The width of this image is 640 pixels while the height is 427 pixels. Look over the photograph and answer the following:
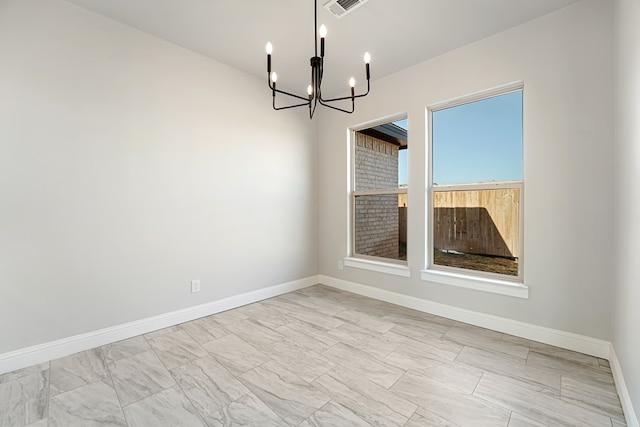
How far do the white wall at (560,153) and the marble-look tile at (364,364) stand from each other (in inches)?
49.9

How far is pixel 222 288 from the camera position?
3.16 m

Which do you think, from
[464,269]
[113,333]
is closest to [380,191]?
[464,269]

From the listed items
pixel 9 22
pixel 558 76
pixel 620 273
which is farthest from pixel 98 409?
pixel 558 76

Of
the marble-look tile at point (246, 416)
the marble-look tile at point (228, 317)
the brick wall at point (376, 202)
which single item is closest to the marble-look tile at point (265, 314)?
the marble-look tile at point (228, 317)

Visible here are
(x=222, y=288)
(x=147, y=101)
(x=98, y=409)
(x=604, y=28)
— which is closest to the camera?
(x=98, y=409)

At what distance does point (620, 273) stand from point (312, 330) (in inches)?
94.0

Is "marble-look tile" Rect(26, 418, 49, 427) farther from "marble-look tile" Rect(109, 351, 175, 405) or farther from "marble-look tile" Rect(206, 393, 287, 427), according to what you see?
"marble-look tile" Rect(206, 393, 287, 427)

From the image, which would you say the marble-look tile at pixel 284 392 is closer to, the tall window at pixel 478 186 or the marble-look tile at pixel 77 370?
the marble-look tile at pixel 77 370

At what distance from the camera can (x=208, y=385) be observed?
1838mm

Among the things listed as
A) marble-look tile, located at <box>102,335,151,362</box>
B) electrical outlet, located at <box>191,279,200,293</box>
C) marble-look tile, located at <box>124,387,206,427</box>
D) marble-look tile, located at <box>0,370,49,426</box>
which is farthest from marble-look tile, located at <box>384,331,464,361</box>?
marble-look tile, located at <box>0,370,49,426</box>

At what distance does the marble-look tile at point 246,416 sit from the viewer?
4.97 ft

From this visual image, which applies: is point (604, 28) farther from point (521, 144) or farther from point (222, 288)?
point (222, 288)

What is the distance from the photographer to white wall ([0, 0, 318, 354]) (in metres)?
2.02

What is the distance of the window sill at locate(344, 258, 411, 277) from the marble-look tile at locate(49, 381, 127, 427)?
2.77 meters
